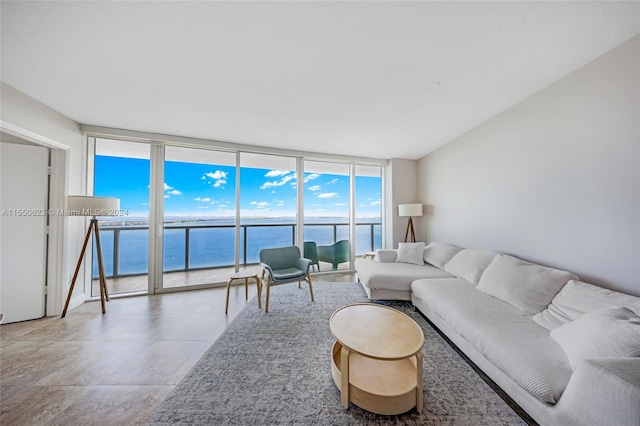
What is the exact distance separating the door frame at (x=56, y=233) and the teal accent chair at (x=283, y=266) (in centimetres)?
240

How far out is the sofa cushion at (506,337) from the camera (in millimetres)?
1155

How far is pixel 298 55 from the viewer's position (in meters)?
1.68

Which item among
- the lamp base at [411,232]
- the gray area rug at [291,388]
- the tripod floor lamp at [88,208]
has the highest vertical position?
the tripod floor lamp at [88,208]

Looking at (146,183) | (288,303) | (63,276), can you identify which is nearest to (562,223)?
(288,303)

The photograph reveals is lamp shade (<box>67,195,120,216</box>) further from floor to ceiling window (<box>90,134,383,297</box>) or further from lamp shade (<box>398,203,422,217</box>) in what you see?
lamp shade (<box>398,203,422,217</box>)

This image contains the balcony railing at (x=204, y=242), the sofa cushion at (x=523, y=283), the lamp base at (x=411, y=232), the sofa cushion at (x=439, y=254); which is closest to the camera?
the sofa cushion at (x=523, y=283)

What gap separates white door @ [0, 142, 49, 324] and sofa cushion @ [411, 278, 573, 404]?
448 centimetres

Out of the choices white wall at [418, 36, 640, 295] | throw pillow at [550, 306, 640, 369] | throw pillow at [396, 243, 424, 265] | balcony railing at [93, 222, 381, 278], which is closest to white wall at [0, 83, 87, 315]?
→ balcony railing at [93, 222, 381, 278]

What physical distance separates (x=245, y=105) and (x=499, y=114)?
312 cm

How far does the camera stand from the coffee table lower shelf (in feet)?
4.18

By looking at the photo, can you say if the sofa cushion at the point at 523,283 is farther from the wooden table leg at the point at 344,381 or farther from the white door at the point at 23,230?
the white door at the point at 23,230

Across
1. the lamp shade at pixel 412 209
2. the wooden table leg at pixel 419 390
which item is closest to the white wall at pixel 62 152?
the wooden table leg at pixel 419 390

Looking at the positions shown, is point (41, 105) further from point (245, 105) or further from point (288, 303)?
point (288, 303)

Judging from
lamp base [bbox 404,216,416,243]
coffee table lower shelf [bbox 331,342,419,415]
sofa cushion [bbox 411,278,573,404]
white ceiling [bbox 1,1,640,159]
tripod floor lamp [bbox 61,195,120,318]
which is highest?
white ceiling [bbox 1,1,640,159]
